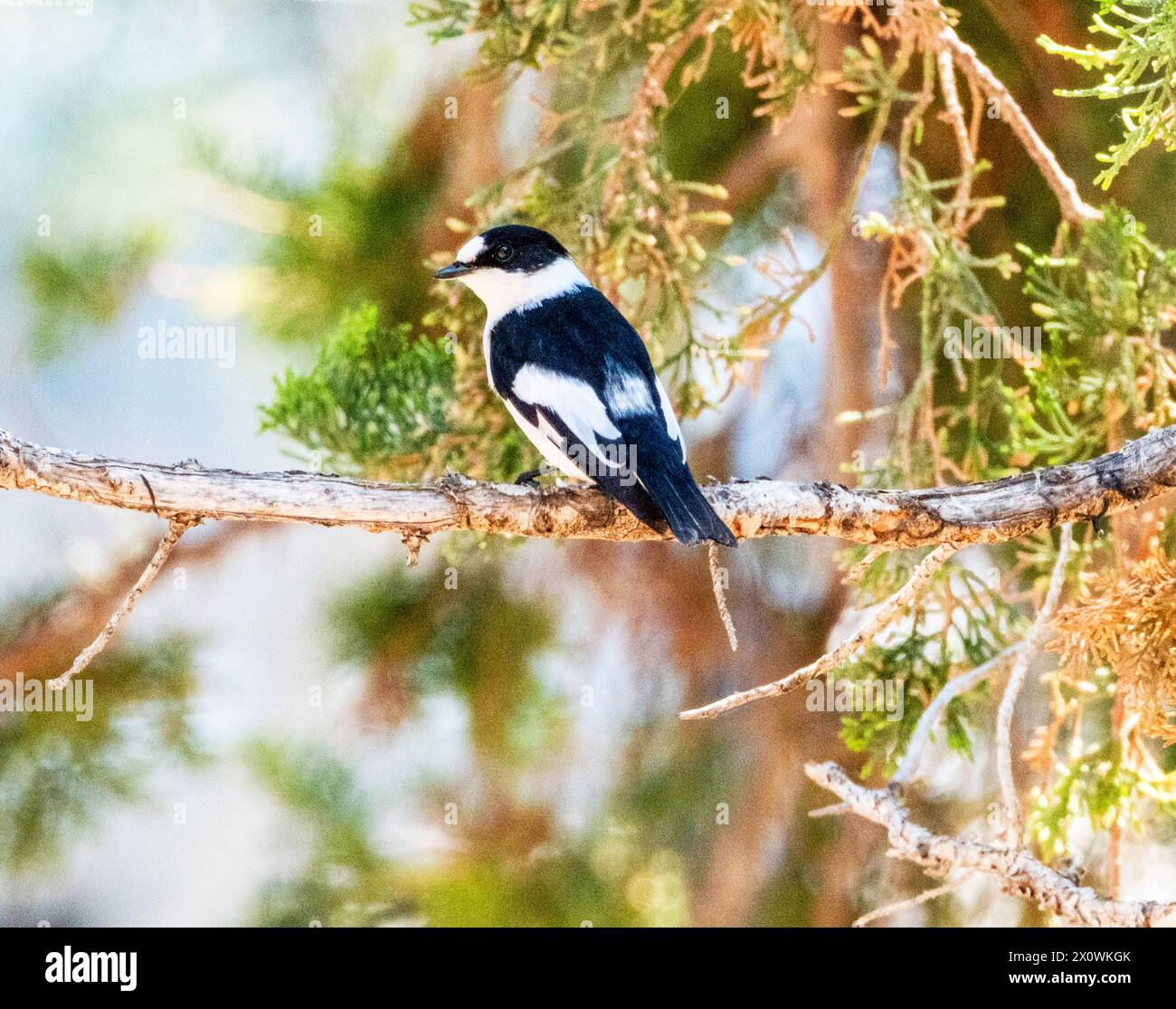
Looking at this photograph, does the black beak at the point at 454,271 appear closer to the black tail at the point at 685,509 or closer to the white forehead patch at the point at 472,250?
the white forehead patch at the point at 472,250

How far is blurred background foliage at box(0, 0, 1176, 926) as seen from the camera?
280 centimetres

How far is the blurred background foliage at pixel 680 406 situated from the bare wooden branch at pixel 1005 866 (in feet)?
2.19

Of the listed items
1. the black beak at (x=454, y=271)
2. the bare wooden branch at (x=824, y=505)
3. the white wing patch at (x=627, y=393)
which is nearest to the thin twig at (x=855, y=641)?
the bare wooden branch at (x=824, y=505)

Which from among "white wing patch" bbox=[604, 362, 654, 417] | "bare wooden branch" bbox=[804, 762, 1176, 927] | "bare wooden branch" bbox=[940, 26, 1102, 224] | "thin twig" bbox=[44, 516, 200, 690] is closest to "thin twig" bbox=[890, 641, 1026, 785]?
"bare wooden branch" bbox=[804, 762, 1176, 927]

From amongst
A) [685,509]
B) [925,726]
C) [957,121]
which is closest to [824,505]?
[685,509]

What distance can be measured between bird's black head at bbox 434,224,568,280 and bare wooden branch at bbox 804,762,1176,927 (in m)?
1.29

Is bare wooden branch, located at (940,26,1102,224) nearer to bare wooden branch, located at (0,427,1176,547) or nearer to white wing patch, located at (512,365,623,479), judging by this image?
bare wooden branch, located at (0,427,1176,547)

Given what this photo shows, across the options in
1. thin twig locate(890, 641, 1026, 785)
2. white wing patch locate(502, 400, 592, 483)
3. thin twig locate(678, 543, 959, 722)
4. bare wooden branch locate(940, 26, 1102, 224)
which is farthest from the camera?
bare wooden branch locate(940, 26, 1102, 224)

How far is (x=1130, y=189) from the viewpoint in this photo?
134 inches

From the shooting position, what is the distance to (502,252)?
275 cm

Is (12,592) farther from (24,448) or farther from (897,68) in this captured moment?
(897,68)

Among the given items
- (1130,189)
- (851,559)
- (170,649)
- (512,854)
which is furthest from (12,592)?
(1130,189)

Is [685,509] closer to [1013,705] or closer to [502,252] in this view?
[1013,705]

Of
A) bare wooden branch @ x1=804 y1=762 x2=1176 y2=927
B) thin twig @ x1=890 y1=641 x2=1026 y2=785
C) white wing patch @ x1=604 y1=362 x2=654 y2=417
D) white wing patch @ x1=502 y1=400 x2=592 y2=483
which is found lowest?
bare wooden branch @ x1=804 y1=762 x2=1176 y2=927
